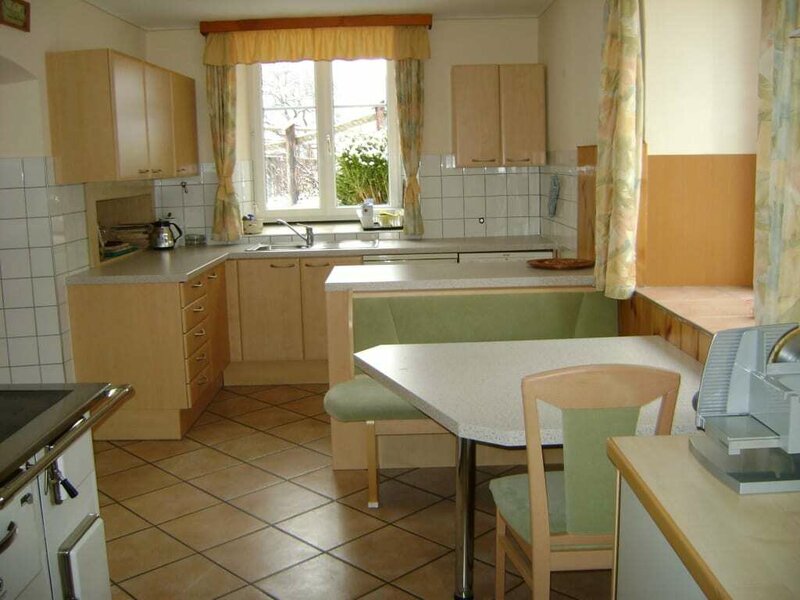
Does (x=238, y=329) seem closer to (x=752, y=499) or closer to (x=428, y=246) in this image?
(x=428, y=246)

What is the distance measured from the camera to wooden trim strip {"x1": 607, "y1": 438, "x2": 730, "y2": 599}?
53.1 inches

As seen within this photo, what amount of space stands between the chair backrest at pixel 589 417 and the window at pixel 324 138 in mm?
4417

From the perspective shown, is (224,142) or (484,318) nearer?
(484,318)

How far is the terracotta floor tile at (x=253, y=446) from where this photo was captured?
4.35 metres

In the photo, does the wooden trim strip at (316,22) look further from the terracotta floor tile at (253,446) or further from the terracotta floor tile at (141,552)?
the terracotta floor tile at (141,552)

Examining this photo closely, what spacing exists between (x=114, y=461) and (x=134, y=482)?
13.8 inches

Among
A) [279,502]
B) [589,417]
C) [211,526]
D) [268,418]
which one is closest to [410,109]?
[268,418]

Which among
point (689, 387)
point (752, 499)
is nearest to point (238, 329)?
point (689, 387)

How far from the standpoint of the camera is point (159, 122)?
17.0 ft

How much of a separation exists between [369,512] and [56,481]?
5.81ft

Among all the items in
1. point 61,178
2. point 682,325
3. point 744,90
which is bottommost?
point 682,325

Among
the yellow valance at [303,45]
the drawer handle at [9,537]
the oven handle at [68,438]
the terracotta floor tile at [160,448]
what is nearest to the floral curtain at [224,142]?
the yellow valance at [303,45]

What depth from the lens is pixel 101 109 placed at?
443 centimetres

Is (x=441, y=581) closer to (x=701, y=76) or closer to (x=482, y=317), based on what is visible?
(x=482, y=317)
